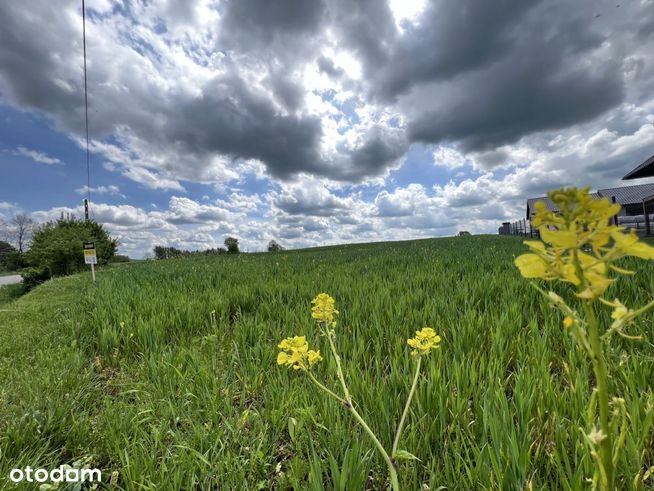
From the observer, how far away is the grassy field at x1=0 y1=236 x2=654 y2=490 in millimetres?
1387

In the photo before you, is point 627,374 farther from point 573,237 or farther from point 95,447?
point 95,447

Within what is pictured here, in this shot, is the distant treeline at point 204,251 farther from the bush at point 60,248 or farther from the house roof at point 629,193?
the house roof at point 629,193

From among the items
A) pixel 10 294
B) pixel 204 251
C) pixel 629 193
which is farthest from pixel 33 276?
pixel 629 193

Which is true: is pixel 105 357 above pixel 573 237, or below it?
below

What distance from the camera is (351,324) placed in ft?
9.99

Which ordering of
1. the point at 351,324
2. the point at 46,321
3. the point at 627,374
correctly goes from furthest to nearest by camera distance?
the point at 46,321 → the point at 351,324 → the point at 627,374

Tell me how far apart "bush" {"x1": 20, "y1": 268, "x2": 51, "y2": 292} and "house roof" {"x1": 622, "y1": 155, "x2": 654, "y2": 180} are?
31.6 metres

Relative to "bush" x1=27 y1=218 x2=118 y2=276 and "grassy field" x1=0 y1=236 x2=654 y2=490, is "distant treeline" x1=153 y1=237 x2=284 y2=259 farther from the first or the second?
"grassy field" x1=0 y1=236 x2=654 y2=490

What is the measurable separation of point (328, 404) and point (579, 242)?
1.58 meters

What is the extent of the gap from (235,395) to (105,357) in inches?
70.2

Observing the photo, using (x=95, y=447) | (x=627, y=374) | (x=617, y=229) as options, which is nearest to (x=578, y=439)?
(x=627, y=374)

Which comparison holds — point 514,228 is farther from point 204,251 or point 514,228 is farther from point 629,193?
point 204,251

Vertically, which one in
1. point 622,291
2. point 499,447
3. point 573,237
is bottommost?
point 499,447

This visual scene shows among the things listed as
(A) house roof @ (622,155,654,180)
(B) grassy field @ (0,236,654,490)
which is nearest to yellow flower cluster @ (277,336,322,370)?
(B) grassy field @ (0,236,654,490)
